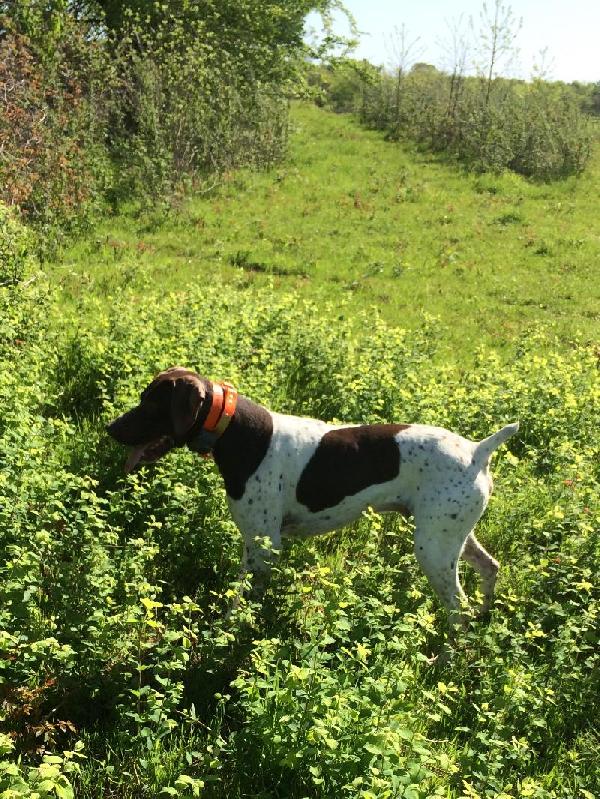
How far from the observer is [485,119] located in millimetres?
Result: 21938

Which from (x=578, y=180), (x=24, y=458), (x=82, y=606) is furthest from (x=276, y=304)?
(x=578, y=180)

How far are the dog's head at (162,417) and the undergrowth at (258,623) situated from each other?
10.7 inches

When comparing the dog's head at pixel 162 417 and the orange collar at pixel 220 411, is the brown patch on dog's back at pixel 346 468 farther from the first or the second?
the dog's head at pixel 162 417

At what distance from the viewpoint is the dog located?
4.13 metres

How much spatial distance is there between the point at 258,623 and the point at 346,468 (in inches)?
40.4

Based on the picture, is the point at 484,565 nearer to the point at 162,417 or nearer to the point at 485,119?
the point at 162,417

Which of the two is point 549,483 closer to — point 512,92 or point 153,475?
point 153,475

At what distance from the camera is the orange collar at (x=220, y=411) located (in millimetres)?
4078

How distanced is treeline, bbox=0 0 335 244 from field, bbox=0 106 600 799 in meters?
1.97

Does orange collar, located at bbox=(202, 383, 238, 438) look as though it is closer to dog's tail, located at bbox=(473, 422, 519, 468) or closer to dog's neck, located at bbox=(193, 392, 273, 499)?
dog's neck, located at bbox=(193, 392, 273, 499)

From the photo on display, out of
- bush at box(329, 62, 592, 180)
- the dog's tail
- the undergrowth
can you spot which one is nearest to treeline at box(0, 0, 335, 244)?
bush at box(329, 62, 592, 180)

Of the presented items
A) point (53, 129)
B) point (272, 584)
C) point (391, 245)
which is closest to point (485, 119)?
point (391, 245)

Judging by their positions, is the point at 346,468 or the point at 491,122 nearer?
the point at 346,468

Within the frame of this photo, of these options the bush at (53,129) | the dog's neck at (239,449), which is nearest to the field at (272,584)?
the dog's neck at (239,449)
